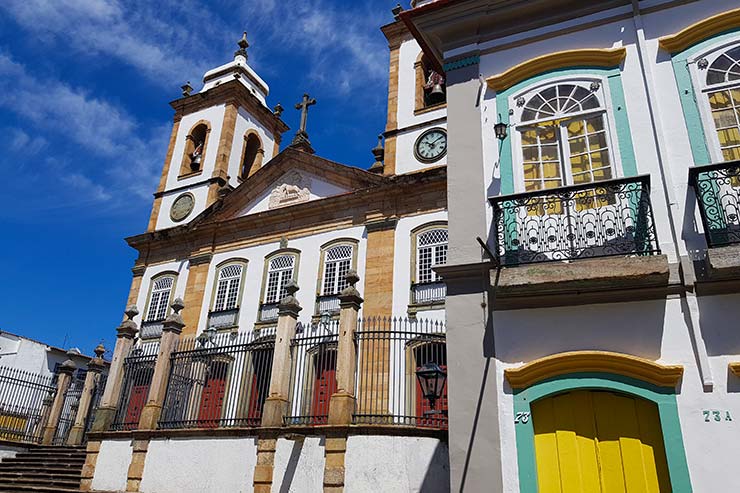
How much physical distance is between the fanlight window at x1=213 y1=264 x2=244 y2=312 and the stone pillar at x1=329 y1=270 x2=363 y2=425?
857cm

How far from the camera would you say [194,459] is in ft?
29.3

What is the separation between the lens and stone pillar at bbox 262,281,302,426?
8648 mm

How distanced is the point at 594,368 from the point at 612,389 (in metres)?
0.23

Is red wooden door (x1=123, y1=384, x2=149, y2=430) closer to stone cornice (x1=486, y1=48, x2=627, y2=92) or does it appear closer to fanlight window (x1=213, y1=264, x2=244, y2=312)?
fanlight window (x1=213, y1=264, x2=244, y2=312)

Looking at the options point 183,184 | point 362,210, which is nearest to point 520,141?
point 362,210

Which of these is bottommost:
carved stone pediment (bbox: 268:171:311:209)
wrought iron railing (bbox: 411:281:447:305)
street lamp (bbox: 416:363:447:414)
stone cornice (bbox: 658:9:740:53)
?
street lamp (bbox: 416:363:447:414)

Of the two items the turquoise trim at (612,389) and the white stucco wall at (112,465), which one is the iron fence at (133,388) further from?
the turquoise trim at (612,389)

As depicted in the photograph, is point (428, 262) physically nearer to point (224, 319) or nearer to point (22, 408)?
point (224, 319)

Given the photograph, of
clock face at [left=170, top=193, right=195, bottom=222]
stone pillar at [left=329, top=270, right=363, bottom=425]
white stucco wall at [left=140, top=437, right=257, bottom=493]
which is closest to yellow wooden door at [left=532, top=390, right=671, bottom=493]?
stone pillar at [left=329, top=270, right=363, bottom=425]

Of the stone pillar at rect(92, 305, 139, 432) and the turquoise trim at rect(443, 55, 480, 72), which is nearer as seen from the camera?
the turquoise trim at rect(443, 55, 480, 72)

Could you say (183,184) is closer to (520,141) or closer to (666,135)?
(520,141)

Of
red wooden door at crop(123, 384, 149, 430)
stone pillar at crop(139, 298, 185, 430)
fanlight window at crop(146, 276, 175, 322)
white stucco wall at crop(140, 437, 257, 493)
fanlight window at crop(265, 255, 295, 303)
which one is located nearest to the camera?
white stucco wall at crop(140, 437, 257, 493)

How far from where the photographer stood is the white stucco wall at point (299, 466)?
7895 mm

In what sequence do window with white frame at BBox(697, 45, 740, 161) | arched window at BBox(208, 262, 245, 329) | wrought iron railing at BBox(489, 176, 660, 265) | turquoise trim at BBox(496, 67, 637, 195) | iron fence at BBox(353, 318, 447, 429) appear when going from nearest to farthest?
wrought iron railing at BBox(489, 176, 660, 265), window with white frame at BBox(697, 45, 740, 161), turquoise trim at BBox(496, 67, 637, 195), iron fence at BBox(353, 318, 447, 429), arched window at BBox(208, 262, 245, 329)
